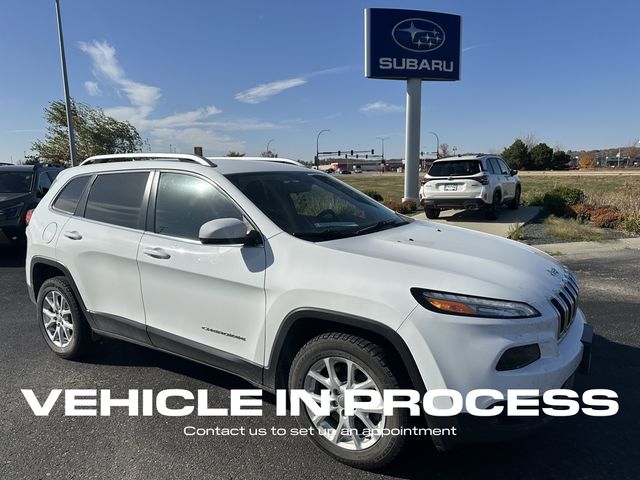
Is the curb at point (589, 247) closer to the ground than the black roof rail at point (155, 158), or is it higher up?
closer to the ground

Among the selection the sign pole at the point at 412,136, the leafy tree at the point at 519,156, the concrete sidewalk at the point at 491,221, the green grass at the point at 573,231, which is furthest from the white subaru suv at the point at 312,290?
the leafy tree at the point at 519,156

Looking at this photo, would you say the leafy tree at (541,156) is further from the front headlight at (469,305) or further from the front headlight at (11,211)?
the front headlight at (469,305)

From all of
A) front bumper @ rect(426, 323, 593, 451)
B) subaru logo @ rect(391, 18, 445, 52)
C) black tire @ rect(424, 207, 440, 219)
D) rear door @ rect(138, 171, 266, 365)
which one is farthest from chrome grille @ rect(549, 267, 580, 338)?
subaru logo @ rect(391, 18, 445, 52)

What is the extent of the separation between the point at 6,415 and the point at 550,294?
3601 mm

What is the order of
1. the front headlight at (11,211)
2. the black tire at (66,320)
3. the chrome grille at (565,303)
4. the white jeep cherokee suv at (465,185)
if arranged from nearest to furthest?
the chrome grille at (565,303)
the black tire at (66,320)
the front headlight at (11,211)
the white jeep cherokee suv at (465,185)

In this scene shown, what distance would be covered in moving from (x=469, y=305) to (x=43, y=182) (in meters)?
9.58

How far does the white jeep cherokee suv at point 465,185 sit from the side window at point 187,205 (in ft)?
33.1

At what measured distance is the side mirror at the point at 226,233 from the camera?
8.97ft

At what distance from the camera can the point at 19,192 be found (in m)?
9.00

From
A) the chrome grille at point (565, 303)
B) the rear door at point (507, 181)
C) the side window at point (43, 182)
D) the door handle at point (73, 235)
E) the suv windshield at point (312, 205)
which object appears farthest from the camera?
the rear door at point (507, 181)

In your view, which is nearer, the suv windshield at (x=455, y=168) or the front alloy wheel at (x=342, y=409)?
the front alloy wheel at (x=342, y=409)

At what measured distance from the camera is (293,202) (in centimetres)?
329

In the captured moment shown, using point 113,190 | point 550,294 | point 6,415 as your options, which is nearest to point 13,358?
point 6,415

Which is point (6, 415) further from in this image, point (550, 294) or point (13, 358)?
point (550, 294)
